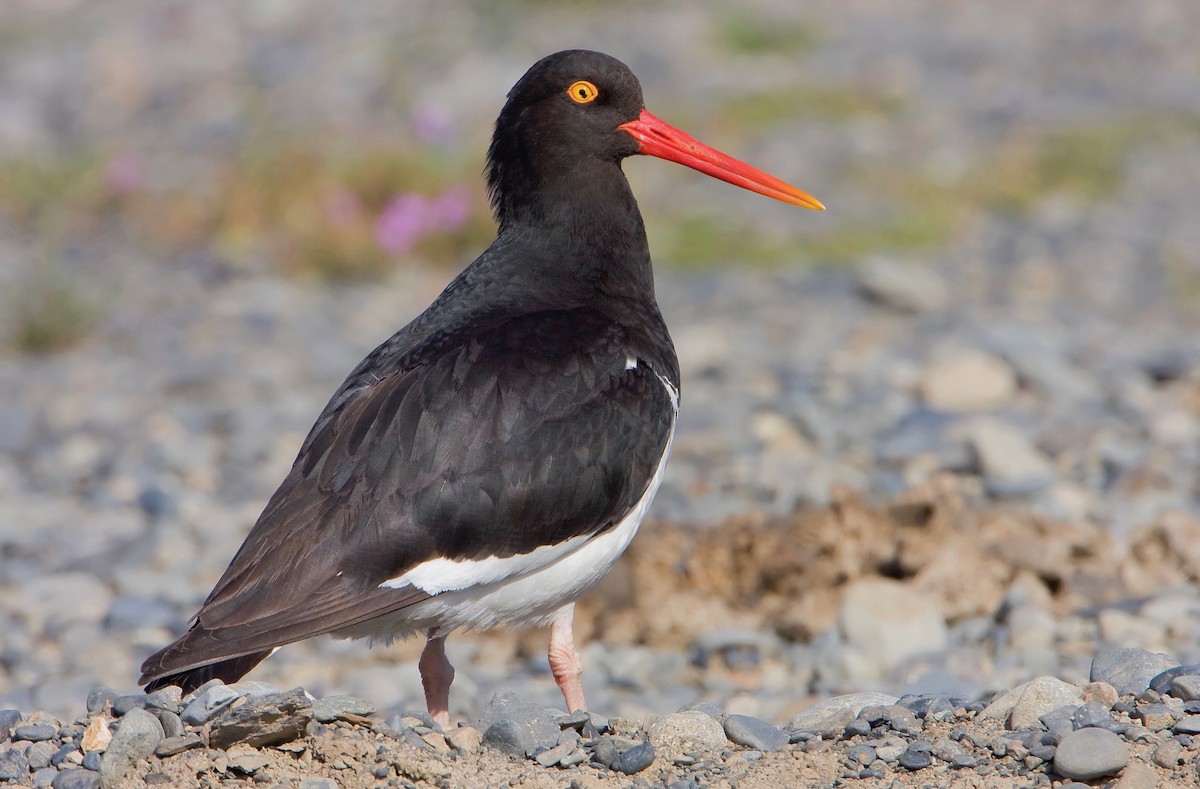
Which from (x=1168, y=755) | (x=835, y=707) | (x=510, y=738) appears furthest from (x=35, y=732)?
(x=1168, y=755)

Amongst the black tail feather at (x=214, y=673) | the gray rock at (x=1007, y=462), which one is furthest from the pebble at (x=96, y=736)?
the gray rock at (x=1007, y=462)

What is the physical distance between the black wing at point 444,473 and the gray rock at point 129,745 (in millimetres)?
331

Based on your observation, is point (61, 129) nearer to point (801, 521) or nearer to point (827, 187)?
point (827, 187)

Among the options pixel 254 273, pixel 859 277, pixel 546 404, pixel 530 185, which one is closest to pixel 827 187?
pixel 859 277

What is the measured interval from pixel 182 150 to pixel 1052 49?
33.3ft

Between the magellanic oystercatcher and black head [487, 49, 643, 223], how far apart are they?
0.03 ft

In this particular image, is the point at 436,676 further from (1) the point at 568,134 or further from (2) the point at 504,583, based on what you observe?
(1) the point at 568,134

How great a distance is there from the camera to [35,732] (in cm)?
420

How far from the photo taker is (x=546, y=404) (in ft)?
16.5

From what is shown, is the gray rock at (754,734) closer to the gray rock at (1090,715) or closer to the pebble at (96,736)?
the gray rock at (1090,715)

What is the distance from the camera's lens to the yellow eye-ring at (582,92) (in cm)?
589

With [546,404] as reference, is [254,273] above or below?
above

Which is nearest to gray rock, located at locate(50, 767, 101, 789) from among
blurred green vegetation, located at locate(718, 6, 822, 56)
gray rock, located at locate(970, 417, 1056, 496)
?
gray rock, located at locate(970, 417, 1056, 496)

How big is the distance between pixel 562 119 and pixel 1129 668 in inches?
116
